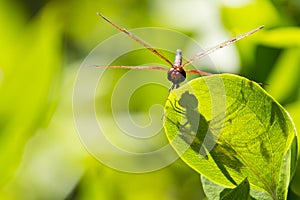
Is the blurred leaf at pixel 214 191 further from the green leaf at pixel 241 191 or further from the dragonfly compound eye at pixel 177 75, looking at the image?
the dragonfly compound eye at pixel 177 75

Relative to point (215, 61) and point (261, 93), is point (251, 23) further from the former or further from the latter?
point (261, 93)

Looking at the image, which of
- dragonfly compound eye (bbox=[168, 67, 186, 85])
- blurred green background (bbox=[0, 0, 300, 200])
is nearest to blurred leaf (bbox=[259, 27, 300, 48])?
blurred green background (bbox=[0, 0, 300, 200])

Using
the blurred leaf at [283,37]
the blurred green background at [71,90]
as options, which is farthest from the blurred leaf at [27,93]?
the blurred leaf at [283,37]

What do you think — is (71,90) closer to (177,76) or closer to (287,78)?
(287,78)

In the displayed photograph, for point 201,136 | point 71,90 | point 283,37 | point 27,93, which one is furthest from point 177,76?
point 71,90

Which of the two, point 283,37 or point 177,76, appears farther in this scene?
point 283,37

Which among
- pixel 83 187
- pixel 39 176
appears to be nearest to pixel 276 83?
pixel 83 187

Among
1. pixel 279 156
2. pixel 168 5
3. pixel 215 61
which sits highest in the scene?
pixel 168 5
